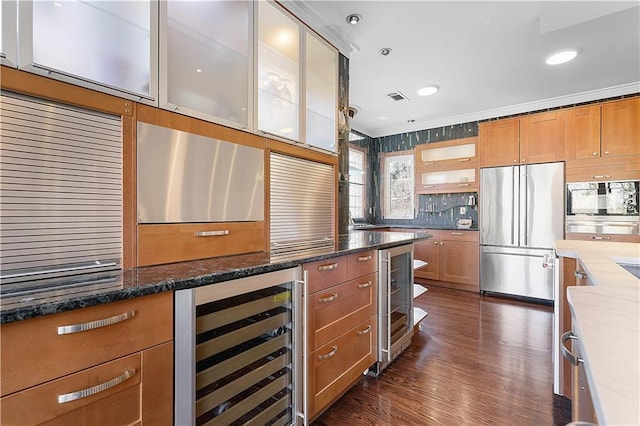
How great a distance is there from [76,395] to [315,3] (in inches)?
99.5

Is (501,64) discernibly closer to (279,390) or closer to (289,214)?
(289,214)

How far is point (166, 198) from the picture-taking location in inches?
53.2

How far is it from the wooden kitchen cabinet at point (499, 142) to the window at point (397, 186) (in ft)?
4.22

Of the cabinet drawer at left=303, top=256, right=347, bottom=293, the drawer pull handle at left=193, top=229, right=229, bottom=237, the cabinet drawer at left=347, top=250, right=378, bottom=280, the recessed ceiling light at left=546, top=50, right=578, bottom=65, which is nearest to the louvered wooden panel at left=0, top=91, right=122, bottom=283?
the drawer pull handle at left=193, top=229, right=229, bottom=237

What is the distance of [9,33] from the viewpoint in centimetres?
95

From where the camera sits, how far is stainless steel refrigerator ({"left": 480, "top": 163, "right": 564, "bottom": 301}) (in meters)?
3.79

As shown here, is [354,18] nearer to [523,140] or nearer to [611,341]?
[611,341]

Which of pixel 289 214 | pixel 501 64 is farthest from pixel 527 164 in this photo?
pixel 289 214

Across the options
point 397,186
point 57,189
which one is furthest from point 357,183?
point 57,189

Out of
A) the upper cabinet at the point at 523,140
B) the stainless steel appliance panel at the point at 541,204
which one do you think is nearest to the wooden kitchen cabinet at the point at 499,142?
the upper cabinet at the point at 523,140

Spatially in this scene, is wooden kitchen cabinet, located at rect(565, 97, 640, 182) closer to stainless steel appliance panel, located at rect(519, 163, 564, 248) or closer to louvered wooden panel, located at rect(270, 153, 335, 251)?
stainless steel appliance panel, located at rect(519, 163, 564, 248)

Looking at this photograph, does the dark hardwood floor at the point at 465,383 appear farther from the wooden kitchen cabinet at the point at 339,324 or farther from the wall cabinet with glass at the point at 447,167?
the wall cabinet with glass at the point at 447,167

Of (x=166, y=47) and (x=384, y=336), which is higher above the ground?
(x=166, y=47)

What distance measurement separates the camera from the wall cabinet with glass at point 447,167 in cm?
462
